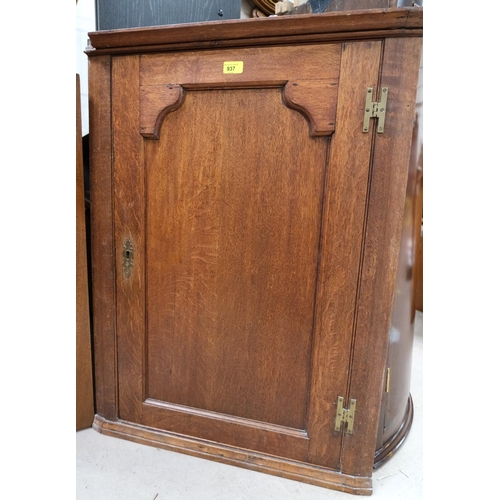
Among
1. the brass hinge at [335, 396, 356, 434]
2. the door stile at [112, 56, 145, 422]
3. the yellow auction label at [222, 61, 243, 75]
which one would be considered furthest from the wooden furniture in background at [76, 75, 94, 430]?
the brass hinge at [335, 396, 356, 434]

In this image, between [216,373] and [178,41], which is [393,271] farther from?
[178,41]

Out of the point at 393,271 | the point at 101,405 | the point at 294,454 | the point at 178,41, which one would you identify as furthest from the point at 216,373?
the point at 178,41

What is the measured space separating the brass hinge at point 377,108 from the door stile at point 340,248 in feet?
0.06

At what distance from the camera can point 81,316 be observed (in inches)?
57.3

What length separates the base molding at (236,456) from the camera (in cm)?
128

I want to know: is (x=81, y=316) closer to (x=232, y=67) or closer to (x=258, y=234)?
(x=258, y=234)

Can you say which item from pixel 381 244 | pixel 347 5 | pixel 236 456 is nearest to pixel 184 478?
pixel 236 456

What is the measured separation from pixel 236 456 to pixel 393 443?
66cm

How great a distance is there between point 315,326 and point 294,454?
0.52m

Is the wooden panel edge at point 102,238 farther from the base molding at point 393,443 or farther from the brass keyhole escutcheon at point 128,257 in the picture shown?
the base molding at point 393,443

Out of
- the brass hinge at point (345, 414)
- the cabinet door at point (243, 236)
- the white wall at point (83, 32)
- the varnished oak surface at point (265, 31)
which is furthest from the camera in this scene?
the white wall at point (83, 32)

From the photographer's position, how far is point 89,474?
131cm

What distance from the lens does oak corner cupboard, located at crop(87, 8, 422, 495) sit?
1.11 metres

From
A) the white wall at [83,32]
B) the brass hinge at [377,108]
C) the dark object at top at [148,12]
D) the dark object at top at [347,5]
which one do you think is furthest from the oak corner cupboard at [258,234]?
the white wall at [83,32]
